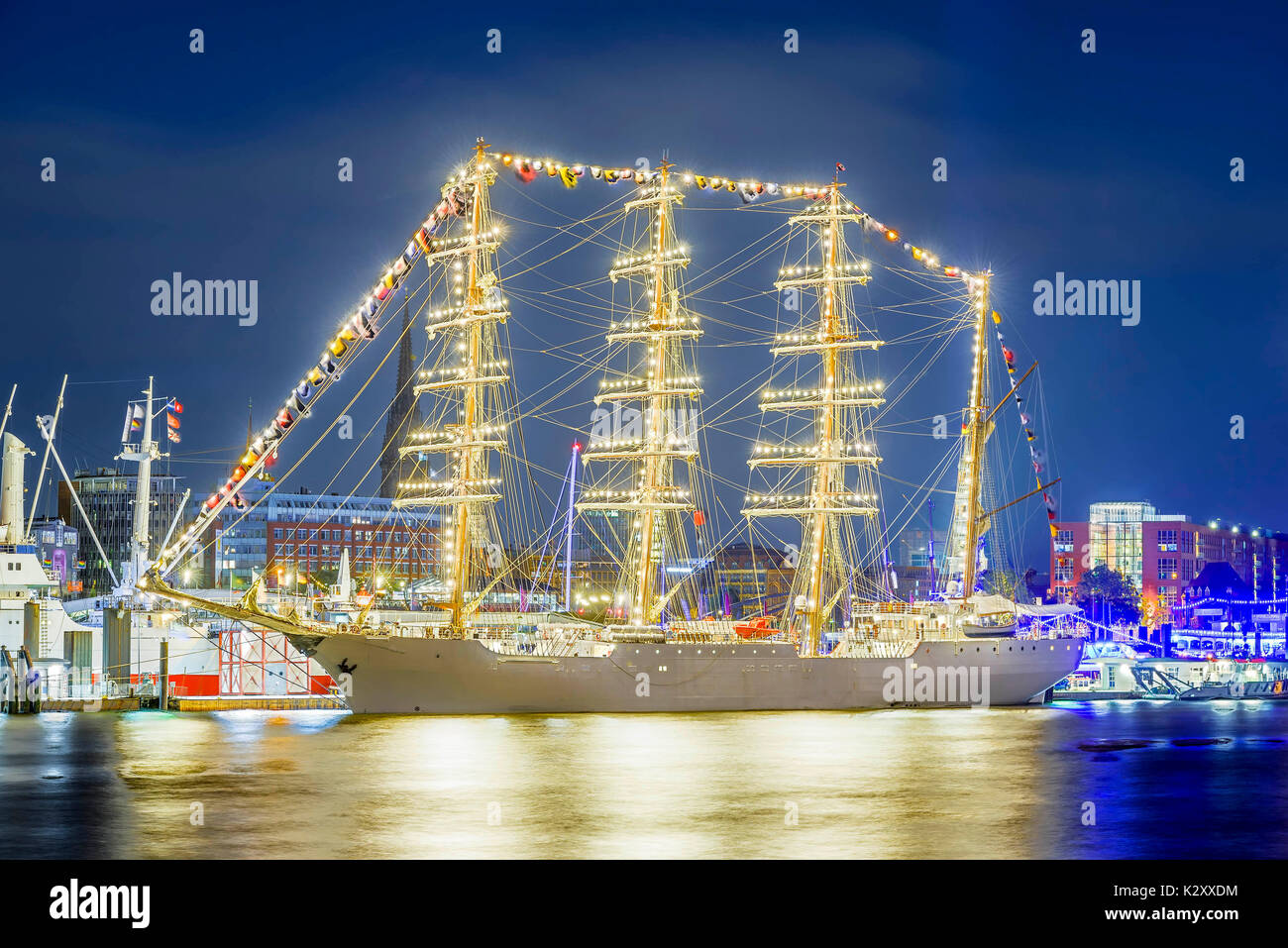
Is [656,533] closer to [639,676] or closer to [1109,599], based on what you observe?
[639,676]

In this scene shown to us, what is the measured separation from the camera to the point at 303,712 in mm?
73500

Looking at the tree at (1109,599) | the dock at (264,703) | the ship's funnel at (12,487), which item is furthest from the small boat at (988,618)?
the tree at (1109,599)

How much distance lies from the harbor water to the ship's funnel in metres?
19.1

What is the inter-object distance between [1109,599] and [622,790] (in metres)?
159

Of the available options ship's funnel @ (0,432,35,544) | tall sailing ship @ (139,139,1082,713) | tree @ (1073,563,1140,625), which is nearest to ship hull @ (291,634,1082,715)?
tall sailing ship @ (139,139,1082,713)

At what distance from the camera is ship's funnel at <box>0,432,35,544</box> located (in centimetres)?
8275

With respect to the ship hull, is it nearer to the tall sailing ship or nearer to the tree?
the tall sailing ship

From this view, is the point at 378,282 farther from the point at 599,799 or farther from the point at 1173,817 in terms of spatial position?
the point at 1173,817

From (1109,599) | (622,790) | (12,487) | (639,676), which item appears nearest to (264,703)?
(12,487)

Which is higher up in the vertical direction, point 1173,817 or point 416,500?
point 416,500

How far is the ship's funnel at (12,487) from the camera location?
8275 cm

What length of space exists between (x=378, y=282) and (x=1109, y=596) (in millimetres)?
147052
